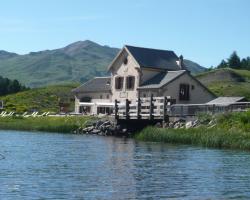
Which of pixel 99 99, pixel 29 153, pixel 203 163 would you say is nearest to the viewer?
pixel 203 163

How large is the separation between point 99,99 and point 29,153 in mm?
46137

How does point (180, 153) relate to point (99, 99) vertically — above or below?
below

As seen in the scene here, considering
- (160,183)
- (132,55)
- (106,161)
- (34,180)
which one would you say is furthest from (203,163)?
(132,55)

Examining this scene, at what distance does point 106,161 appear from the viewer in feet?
107

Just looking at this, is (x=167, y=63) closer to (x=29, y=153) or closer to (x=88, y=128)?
(x=88, y=128)

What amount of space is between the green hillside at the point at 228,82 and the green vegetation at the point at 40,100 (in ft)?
84.0

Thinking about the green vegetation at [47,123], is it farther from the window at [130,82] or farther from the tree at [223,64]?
the tree at [223,64]

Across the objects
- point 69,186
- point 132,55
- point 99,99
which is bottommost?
point 69,186

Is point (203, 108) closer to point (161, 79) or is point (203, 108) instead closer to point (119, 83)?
point (161, 79)

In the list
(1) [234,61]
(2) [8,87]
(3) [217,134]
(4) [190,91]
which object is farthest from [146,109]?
(1) [234,61]

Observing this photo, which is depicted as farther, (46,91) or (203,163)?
(46,91)

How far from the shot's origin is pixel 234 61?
505ft

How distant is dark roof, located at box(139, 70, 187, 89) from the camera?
7131 centimetres

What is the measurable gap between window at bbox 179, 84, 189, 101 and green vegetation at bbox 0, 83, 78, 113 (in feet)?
109
